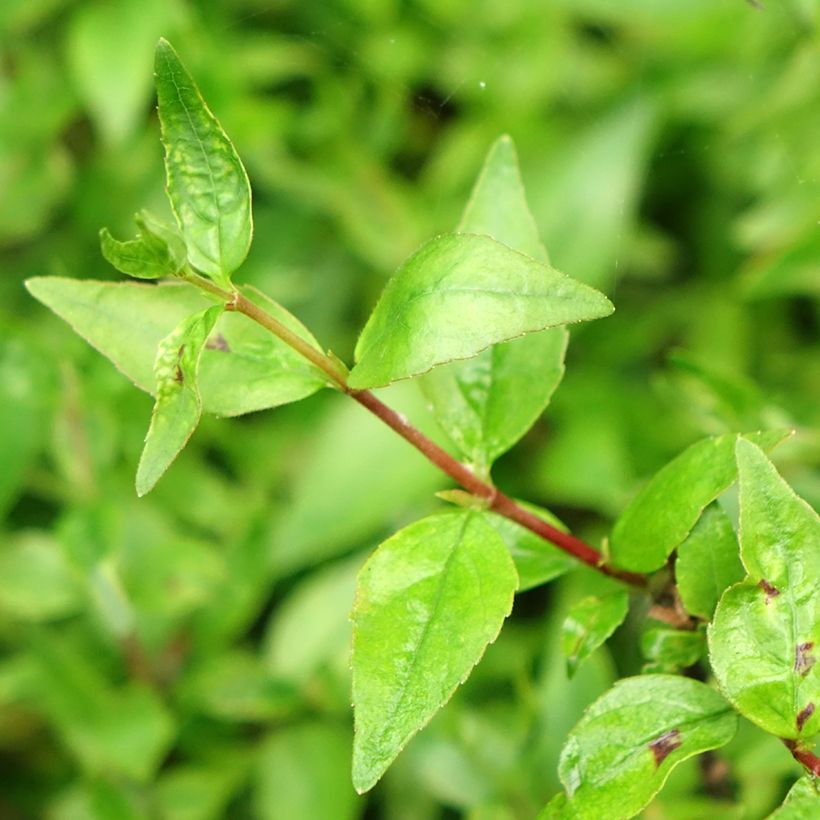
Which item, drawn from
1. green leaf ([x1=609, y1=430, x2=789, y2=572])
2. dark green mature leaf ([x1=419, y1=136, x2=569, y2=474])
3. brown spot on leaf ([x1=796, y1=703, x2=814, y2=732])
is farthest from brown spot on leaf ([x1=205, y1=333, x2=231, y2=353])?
brown spot on leaf ([x1=796, y1=703, x2=814, y2=732])

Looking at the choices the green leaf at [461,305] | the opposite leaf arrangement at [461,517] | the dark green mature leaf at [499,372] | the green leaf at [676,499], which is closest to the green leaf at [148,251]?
the opposite leaf arrangement at [461,517]

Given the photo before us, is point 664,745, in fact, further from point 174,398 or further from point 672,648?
point 174,398

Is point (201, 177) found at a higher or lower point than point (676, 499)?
higher

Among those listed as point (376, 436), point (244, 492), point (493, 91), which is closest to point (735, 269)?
point (493, 91)

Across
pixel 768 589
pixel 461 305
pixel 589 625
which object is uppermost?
pixel 461 305

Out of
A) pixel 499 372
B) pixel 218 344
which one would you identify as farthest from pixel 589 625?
pixel 218 344

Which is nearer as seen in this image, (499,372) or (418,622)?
(418,622)

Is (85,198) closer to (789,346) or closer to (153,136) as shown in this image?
(153,136)
